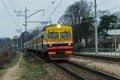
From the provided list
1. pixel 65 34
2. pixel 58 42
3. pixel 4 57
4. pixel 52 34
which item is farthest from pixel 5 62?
pixel 4 57

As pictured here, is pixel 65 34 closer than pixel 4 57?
Yes

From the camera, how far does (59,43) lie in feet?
96.2

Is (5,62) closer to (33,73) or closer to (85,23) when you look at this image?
(33,73)

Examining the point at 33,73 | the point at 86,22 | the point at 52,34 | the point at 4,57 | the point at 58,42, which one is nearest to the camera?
the point at 33,73

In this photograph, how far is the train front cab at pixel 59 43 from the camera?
29.1 metres

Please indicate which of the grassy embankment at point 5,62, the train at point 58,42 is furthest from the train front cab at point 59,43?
the grassy embankment at point 5,62

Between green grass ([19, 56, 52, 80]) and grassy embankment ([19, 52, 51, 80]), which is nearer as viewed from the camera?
green grass ([19, 56, 52, 80])

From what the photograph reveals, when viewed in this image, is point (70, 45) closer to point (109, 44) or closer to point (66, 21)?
point (109, 44)

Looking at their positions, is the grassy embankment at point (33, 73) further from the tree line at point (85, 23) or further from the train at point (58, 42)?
the tree line at point (85, 23)

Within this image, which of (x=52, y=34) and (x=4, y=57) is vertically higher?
(x=52, y=34)

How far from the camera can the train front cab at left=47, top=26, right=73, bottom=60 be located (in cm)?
2908

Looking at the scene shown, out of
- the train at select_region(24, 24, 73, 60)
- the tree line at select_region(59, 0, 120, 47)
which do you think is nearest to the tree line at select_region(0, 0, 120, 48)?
the tree line at select_region(59, 0, 120, 47)

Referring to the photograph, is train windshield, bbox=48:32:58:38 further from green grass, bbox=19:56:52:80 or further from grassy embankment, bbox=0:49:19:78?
green grass, bbox=19:56:52:80

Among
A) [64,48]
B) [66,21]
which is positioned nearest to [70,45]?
[64,48]
